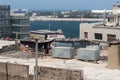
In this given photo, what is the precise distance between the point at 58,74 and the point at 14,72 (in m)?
4.80

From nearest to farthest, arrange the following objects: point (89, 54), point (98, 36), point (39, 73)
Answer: point (39, 73) < point (89, 54) < point (98, 36)

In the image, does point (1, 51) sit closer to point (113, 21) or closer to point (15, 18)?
point (113, 21)

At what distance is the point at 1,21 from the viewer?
334 feet

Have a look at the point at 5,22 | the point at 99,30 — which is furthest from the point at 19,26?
the point at 99,30

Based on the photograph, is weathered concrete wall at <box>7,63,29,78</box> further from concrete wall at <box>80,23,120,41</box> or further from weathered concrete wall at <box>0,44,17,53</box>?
concrete wall at <box>80,23,120,41</box>

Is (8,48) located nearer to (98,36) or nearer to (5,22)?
(98,36)

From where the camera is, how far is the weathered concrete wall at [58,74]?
33.2 metres

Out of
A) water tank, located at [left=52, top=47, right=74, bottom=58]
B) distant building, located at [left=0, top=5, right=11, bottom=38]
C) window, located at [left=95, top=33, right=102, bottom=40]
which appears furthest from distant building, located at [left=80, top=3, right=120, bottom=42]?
distant building, located at [left=0, top=5, right=11, bottom=38]

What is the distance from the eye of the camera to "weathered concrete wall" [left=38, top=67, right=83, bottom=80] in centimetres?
3318

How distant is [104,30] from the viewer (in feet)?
220

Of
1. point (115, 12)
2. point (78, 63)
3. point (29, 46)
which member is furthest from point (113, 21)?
point (78, 63)

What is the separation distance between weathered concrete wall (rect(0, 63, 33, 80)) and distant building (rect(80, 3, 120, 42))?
2901 centimetres

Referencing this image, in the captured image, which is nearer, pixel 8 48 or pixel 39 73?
pixel 39 73

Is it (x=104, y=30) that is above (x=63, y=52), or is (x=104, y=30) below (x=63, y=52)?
below
